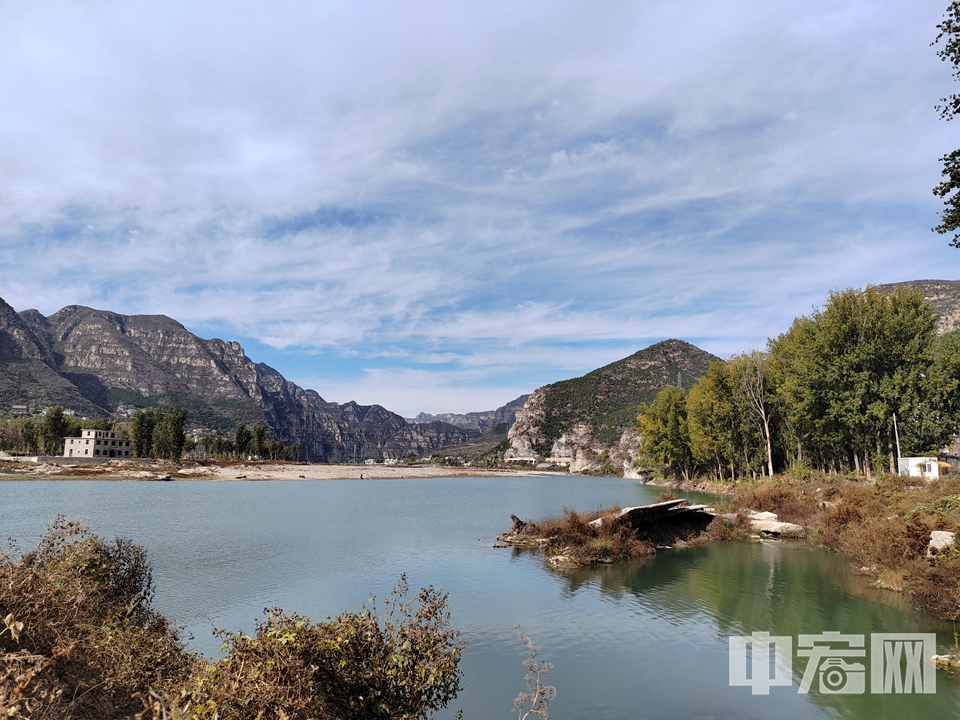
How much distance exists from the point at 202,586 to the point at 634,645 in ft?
51.3

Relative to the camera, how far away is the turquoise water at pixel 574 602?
11.3 m

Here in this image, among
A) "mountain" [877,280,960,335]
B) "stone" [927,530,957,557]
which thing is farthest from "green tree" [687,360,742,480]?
"mountain" [877,280,960,335]

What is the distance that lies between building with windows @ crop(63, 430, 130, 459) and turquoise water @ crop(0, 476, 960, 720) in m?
124

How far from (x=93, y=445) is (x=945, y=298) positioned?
21073 centimetres

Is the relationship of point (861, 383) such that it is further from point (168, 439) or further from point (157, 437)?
point (157, 437)

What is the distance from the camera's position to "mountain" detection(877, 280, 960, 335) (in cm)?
10974

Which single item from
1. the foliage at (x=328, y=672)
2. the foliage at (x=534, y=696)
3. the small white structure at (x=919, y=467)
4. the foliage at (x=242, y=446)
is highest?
the foliage at (x=328, y=672)

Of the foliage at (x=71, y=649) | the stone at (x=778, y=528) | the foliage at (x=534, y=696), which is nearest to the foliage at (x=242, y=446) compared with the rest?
the stone at (x=778, y=528)

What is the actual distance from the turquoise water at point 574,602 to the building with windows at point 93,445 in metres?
124

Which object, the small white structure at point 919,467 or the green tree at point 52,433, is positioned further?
the green tree at point 52,433

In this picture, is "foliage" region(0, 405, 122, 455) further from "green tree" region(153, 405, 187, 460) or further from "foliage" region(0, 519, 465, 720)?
"foliage" region(0, 519, 465, 720)

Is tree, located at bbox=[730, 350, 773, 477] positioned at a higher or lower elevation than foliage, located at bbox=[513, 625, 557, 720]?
higher

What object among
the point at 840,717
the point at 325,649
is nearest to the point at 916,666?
the point at 840,717

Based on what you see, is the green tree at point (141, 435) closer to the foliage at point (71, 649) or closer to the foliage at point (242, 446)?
the foliage at point (242, 446)
